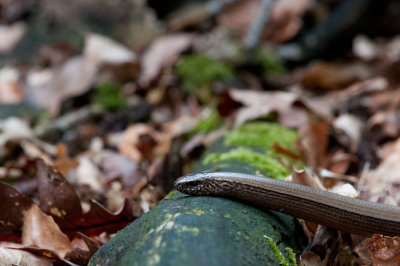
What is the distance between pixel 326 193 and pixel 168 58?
4068 mm

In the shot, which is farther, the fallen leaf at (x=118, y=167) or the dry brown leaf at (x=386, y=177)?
the fallen leaf at (x=118, y=167)

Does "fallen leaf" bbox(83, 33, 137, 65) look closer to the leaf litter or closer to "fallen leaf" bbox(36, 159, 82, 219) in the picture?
the leaf litter

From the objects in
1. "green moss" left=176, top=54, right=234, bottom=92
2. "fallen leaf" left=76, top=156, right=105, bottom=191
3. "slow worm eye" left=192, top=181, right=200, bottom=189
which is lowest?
"fallen leaf" left=76, top=156, right=105, bottom=191

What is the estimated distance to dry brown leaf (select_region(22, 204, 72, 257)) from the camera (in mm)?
2352

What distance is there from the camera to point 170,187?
9.93ft

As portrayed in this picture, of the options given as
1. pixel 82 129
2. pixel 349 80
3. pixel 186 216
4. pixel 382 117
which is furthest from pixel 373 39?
pixel 186 216

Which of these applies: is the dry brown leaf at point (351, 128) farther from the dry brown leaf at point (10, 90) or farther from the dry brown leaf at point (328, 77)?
the dry brown leaf at point (10, 90)

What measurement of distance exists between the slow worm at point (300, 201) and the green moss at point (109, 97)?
3.29m

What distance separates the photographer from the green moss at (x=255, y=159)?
279 centimetres

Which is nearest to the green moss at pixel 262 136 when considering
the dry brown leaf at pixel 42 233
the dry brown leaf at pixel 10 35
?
the dry brown leaf at pixel 42 233

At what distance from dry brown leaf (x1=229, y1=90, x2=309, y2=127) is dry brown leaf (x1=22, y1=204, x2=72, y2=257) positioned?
1.92 metres

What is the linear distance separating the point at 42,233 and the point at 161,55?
3.98 metres

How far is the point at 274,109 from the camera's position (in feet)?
12.9

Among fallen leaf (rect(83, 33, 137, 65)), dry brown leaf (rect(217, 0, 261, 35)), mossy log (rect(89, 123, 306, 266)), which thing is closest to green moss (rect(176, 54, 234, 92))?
Answer: fallen leaf (rect(83, 33, 137, 65))
